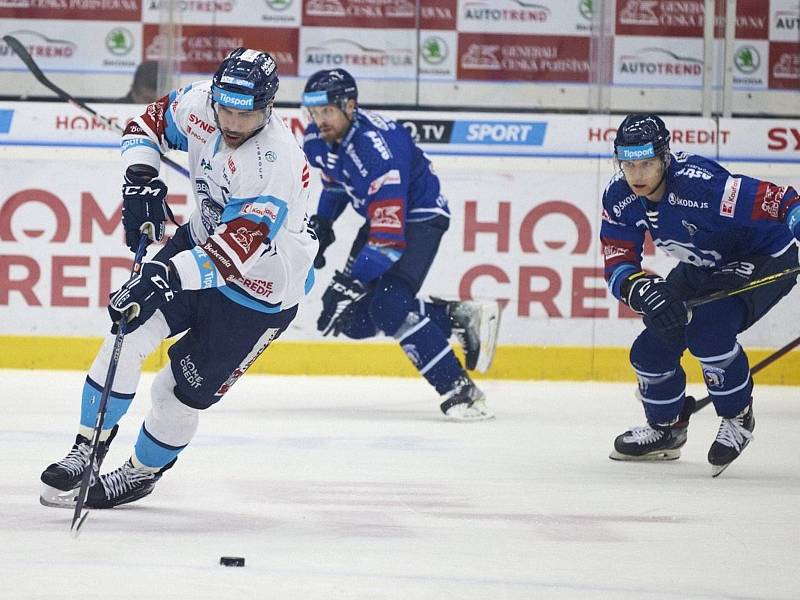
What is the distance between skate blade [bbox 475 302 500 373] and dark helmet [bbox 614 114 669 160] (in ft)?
5.56

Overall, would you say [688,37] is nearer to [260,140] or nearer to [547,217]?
[547,217]

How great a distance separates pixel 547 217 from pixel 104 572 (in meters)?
4.04

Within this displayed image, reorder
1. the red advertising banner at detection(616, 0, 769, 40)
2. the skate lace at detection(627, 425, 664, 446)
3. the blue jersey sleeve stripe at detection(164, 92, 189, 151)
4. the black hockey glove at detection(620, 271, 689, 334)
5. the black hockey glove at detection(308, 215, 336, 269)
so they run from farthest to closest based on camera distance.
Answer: the red advertising banner at detection(616, 0, 769, 40) → the black hockey glove at detection(308, 215, 336, 269) → the skate lace at detection(627, 425, 664, 446) → the black hockey glove at detection(620, 271, 689, 334) → the blue jersey sleeve stripe at detection(164, 92, 189, 151)

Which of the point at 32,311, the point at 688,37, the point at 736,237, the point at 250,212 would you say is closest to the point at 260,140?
the point at 250,212

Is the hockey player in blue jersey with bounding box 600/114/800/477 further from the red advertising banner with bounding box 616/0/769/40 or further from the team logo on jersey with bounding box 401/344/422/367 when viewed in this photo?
the red advertising banner with bounding box 616/0/769/40

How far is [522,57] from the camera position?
672cm

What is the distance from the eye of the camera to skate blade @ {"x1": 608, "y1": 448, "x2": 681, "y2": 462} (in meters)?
4.27

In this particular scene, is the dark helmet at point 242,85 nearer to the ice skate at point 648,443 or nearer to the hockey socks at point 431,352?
the ice skate at point 648,443

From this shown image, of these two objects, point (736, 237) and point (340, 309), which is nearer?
point (736, 237)

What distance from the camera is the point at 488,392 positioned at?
5.91 metres

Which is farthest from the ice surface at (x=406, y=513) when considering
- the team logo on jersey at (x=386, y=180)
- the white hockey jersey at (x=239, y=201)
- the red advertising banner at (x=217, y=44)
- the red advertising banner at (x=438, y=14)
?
the red advertising banner at (x=438, y=14)

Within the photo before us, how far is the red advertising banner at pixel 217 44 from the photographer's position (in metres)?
6.55

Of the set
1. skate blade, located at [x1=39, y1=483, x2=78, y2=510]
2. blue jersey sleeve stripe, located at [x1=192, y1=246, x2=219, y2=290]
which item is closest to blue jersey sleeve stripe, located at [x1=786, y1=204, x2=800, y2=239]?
blue jersey sleeve stripe, located at [x1=192, y1=246, x2=219, y2=290]

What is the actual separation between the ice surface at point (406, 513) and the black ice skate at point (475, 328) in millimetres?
291
